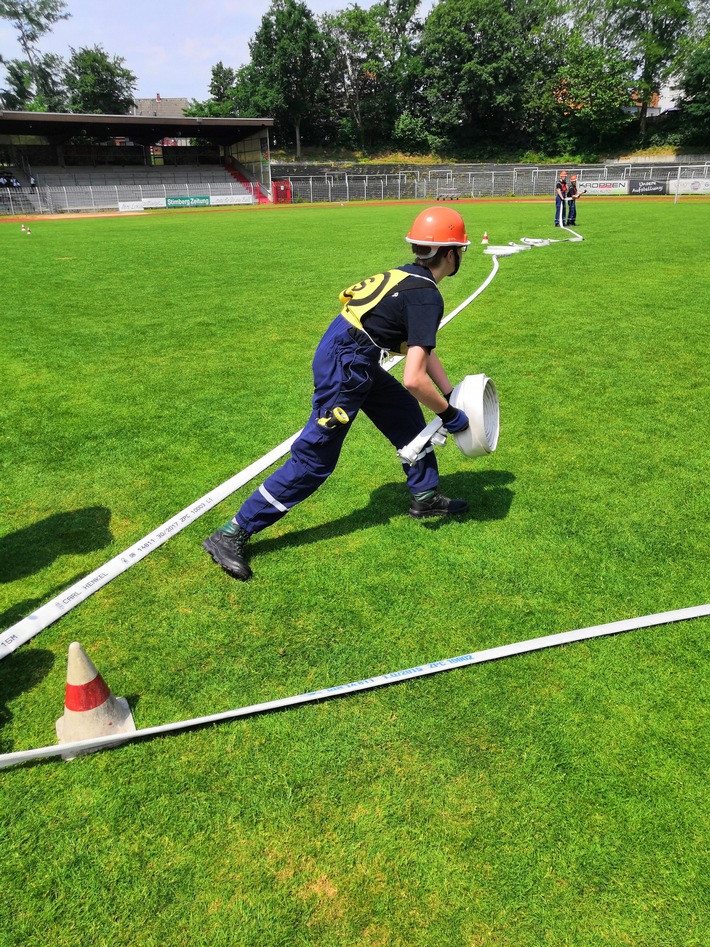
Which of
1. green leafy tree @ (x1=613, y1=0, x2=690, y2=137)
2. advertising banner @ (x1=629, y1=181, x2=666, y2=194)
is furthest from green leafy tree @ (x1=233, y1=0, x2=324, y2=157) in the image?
advertising banner @ (x1=629, y1=181, x2=666, y2=194)

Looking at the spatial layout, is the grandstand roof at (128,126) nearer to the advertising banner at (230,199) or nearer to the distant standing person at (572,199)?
the advertising banner at (230,199)

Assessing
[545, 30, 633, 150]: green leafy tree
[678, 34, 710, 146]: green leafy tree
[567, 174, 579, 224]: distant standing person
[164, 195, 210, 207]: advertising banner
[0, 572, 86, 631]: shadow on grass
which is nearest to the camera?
[0, 572, 86, 631]: shadow on grass

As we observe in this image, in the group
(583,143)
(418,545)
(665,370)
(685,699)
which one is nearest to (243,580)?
(418,545)

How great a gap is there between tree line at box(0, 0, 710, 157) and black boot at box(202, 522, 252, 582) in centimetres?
6907

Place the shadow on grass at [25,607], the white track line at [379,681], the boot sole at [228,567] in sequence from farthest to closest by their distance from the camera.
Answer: the boot sole at [228,567], the shadow on grass at [25,607], the white track line at [379,681]

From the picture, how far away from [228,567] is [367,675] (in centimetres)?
116

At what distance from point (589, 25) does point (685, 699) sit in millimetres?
88186

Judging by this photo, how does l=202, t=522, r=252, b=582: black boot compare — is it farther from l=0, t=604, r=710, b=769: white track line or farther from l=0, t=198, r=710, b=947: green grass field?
l=0, t=604, r=710, b=769: white track line

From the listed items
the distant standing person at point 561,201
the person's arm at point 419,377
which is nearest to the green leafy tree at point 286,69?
the distant standing person at point 561,201

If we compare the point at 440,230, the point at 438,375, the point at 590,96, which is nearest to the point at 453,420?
the point at 438,375

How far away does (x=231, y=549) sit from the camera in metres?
3.81

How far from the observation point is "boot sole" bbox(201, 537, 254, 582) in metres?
3.76

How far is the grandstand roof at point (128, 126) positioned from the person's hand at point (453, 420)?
5156cm

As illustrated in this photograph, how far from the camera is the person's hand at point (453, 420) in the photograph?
3.87m
